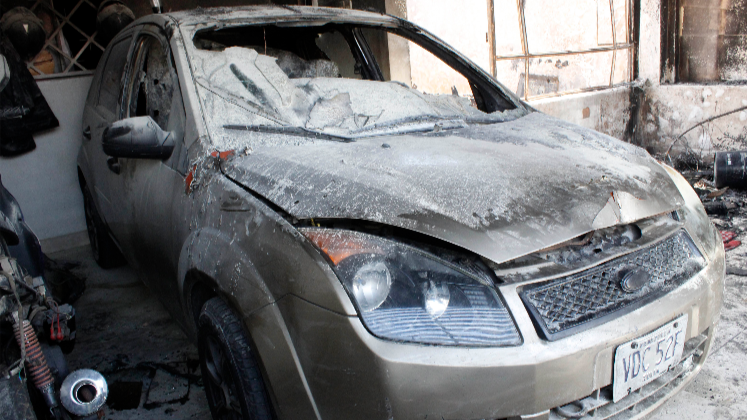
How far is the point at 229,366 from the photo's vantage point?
62.2 inches

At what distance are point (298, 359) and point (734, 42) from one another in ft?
20.9

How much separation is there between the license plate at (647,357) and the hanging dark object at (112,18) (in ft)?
13.2

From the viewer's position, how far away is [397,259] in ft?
4.40

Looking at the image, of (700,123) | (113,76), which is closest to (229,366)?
(113,76)

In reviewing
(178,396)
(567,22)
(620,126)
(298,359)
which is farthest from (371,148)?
(567,22)

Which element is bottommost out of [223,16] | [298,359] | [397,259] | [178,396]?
[178,396]

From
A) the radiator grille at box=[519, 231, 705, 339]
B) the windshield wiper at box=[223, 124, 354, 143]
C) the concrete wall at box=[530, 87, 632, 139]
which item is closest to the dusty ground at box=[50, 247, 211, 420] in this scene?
the windshield wiper at box=[223, 124, 354, 143]

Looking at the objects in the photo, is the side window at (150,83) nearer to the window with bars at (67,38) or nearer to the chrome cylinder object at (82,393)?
the chrome cylinder object at (82,393)

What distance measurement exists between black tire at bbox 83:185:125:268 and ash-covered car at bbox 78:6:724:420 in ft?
5.06

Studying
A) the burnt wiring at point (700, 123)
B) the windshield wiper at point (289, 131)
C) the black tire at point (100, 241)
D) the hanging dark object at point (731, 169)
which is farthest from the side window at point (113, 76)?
the burnt wiring at point (700, 123)

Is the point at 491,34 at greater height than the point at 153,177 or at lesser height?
greater

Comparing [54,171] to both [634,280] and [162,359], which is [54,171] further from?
[634,280]

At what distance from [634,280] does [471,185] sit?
493mm

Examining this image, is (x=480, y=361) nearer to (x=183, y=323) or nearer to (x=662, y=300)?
(x=662, y=300)
